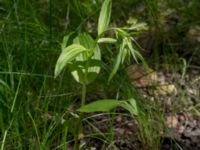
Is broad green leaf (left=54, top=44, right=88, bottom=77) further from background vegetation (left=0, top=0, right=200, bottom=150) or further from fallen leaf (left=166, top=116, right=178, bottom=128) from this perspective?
fallen leaf (left=166, top=116, right=178, bottom=128)

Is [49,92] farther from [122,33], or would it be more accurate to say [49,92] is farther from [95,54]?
[122,33]

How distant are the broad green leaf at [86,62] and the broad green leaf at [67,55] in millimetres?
51

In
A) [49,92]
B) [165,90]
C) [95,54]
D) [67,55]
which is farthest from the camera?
[165,90]

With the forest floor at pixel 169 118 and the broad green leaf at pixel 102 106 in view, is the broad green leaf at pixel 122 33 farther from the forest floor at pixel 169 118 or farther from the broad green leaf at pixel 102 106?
the forest floor at pixel 169 118

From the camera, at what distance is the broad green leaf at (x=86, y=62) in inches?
42.1

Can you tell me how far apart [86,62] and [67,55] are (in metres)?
0.10

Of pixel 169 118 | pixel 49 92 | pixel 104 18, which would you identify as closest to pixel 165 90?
pixel 169 118

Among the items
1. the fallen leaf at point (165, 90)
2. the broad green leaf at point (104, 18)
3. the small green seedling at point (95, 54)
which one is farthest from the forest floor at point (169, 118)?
the broad green leaf at point (104, 18)

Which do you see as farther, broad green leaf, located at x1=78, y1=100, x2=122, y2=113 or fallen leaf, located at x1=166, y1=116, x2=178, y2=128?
fallen leaf, located at x1=166, y1=116, x2=178, y2=128

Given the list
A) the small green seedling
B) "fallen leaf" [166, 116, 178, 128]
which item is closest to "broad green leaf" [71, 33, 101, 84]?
the small green seedling

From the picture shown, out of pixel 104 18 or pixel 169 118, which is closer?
pixel 104 18

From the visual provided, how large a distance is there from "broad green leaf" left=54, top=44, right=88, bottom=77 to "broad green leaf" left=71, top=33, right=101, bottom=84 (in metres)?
0.05

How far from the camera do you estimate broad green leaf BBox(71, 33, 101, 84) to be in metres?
1.07

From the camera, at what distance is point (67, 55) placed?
97cm
